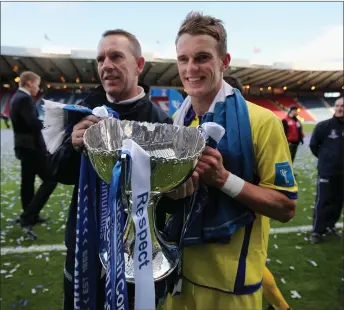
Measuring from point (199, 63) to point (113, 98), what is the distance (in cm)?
40

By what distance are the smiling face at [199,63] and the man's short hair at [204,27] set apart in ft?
0.05

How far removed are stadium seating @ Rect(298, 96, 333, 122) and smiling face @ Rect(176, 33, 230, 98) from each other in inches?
1097

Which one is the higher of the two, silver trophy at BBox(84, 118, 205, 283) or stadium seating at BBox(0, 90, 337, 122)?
stadium seating at BBox(0, 90, 337, 122)

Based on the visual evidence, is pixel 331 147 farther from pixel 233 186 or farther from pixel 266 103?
pixel 266 103

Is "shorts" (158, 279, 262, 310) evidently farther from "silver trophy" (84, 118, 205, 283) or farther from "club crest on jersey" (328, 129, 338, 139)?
"club crest on jersey" (328, 129, 338, 139)

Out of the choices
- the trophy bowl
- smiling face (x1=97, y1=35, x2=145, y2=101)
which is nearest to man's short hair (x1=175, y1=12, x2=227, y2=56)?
smiling face (x1=97, y1=35, x2=145, y2=101)

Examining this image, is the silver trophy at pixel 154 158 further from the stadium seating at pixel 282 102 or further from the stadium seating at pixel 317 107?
the stadium seating at pixel 317 107

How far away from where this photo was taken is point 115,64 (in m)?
1.31

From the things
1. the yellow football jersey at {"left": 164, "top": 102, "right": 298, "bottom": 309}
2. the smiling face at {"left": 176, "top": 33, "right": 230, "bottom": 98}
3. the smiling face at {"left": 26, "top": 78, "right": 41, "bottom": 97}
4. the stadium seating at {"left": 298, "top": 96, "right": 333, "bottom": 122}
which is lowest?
the yellow football jersey at {"left": 164, "top": 102, "right": 298, "bottom": 309}

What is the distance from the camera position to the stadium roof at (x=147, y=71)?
686 inches

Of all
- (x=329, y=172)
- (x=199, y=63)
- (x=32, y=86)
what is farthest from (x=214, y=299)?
(x=32, y=86)

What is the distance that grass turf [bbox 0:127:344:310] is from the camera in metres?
2.59

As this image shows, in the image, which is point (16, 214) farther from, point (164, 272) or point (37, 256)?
point (164, 272)

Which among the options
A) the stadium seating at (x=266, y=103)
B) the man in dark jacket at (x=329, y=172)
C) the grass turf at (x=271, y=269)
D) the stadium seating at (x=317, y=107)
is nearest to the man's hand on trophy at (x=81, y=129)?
the grass turf at (x=271, y=269)
